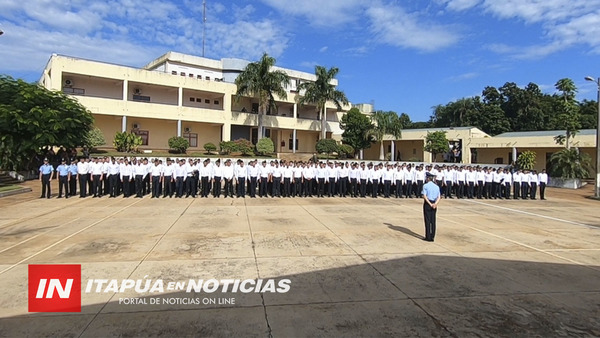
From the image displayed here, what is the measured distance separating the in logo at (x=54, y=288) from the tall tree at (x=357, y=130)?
34.7m

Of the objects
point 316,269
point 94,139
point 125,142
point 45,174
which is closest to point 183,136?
point 125,142

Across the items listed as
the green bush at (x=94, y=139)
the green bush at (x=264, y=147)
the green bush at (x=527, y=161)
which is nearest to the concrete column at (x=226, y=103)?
the green bush at (x=264, y=147)

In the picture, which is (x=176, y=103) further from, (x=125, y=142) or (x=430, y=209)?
(x=430, y=209)

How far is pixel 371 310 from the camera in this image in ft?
14.0

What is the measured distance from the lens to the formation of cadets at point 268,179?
555 inches

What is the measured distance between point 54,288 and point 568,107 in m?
30.4

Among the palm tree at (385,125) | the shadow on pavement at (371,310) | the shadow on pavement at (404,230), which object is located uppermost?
the palm tree at (385,125)

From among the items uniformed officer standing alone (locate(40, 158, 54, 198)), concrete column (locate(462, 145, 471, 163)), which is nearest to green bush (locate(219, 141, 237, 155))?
uniformed officer standing alone (locate(40, 158, 54, 198))

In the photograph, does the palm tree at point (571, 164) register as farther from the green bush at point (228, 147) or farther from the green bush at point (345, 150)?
the green bush at point (228, 147)

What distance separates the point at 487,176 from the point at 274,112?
2568 cm

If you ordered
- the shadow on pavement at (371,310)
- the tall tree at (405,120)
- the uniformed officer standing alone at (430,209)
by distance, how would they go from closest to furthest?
the shadow on pavement at (371,310) < the uniformed officer standing alone at (430,209) < the tall tree at (405,120)

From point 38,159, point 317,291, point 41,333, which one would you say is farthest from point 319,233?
point 38,159

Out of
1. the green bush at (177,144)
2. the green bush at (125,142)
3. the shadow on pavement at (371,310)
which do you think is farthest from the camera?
the green bush at (177,144)

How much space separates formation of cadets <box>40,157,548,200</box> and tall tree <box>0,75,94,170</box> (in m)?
5.45
